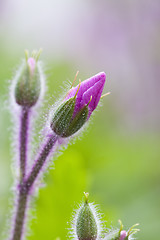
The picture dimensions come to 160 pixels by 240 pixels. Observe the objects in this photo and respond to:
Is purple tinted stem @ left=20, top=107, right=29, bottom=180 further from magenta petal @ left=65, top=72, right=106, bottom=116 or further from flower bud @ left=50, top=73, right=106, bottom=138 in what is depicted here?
magenta petal @ left=65, top=72, right=106, bottom=116

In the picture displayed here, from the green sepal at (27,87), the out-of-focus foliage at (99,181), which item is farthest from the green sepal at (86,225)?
the green sepal at (27,87)

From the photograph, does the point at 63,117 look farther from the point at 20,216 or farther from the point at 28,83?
the point at 20,216

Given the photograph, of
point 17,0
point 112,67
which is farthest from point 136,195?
point 17,0

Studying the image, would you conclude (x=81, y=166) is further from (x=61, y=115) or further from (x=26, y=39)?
(x=26, y=39)

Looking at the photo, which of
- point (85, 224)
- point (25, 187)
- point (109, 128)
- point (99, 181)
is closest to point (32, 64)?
point (25, 187)

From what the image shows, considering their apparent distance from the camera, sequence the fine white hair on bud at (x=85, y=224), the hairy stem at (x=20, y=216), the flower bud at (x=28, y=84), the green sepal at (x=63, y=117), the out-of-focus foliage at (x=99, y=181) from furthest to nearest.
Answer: the out-of-focus foliage at (x=99, y=181), the flower bud at (x=28, y=84), the hairy stem at (x=20, y=216), the green sepal at (x=63, y=117), the fine white hair on bud at (x=85, y=224)

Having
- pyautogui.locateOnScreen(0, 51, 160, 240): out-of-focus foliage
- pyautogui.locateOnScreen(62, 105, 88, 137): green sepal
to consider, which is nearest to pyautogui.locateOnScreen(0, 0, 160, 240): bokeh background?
pyautogui.locateOnScreen(0, 51, 160, 240): out-of-focus foliage

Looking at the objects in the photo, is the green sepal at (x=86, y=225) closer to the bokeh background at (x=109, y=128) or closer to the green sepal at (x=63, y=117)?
the bokeh background at (x=109, y=128)
